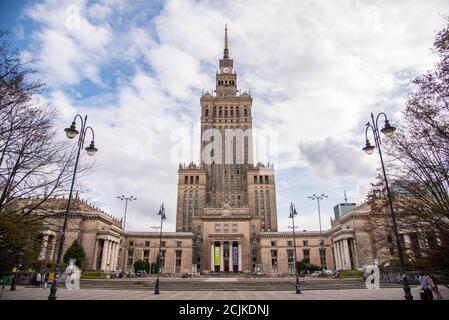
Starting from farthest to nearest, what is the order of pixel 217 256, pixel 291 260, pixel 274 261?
pixel 274 261
pixel 291 260
pixel 217 256

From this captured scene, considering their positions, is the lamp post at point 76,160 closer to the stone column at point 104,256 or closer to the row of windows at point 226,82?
the stone column at point 104,256

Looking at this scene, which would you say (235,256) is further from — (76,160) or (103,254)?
(76,160)

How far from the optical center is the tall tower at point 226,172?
10819 centimetres

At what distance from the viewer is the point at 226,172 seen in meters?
116

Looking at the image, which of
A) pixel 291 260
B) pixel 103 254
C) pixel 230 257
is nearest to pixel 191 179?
pixel 230 257

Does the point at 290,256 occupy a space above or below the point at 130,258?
above

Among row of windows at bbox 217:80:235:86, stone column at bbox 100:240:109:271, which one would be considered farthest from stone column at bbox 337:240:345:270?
row of windows at bbox 217:80:235:86

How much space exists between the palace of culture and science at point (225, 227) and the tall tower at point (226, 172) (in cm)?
39

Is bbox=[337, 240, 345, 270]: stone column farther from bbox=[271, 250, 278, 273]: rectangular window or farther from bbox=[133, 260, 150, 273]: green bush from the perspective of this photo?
bbox=[133, 260, 150, 273]: green bush

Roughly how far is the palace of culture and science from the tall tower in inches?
15.2

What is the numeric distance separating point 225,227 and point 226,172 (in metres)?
33.6

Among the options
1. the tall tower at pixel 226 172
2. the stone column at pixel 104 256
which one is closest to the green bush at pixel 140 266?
the stone column at pixel 104 256

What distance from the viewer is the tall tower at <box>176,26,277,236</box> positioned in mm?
108188
